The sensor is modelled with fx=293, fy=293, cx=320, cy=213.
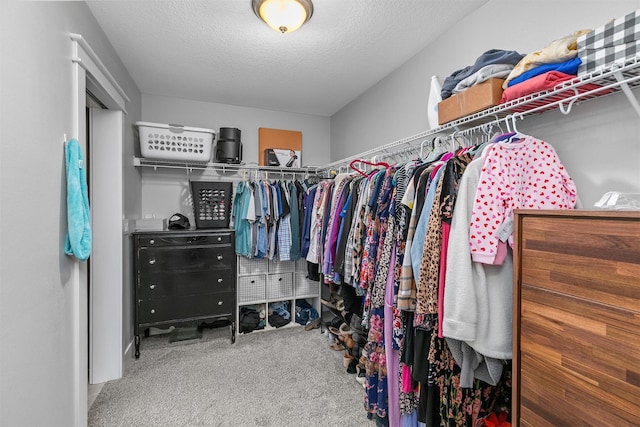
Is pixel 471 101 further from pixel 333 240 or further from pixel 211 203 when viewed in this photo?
Answer: pixel 211 203

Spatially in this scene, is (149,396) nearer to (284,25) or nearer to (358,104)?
(284,25)

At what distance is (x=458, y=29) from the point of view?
6.12 ft

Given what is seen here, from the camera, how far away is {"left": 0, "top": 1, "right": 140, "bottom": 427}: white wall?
0.98m

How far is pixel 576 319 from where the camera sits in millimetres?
820

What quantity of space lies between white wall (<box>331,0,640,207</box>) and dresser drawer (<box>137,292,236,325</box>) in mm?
2238

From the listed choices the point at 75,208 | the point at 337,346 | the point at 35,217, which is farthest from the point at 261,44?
the point at 337,346

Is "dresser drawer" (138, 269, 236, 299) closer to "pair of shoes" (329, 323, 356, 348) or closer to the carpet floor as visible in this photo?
the carpet floor

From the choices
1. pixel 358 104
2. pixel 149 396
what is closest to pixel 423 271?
pixel 149 396

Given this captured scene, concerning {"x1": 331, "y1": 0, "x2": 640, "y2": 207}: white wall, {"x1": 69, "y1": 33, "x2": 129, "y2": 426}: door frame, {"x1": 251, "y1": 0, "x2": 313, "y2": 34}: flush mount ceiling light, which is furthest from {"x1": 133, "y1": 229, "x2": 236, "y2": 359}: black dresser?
{"x1": 331, "y1": 0, "x2": 640, "y2": 207}: white wall

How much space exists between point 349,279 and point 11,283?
156cm

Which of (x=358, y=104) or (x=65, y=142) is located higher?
(x=358, y=104)

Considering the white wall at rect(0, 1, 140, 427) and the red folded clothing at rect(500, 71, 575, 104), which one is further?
the red folded clothing at rect(500, 71, 575, 104)

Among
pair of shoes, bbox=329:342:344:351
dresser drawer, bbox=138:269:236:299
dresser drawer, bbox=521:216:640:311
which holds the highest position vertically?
dresser drawer, bbox=521:216:640:311

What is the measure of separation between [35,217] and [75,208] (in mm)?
256
